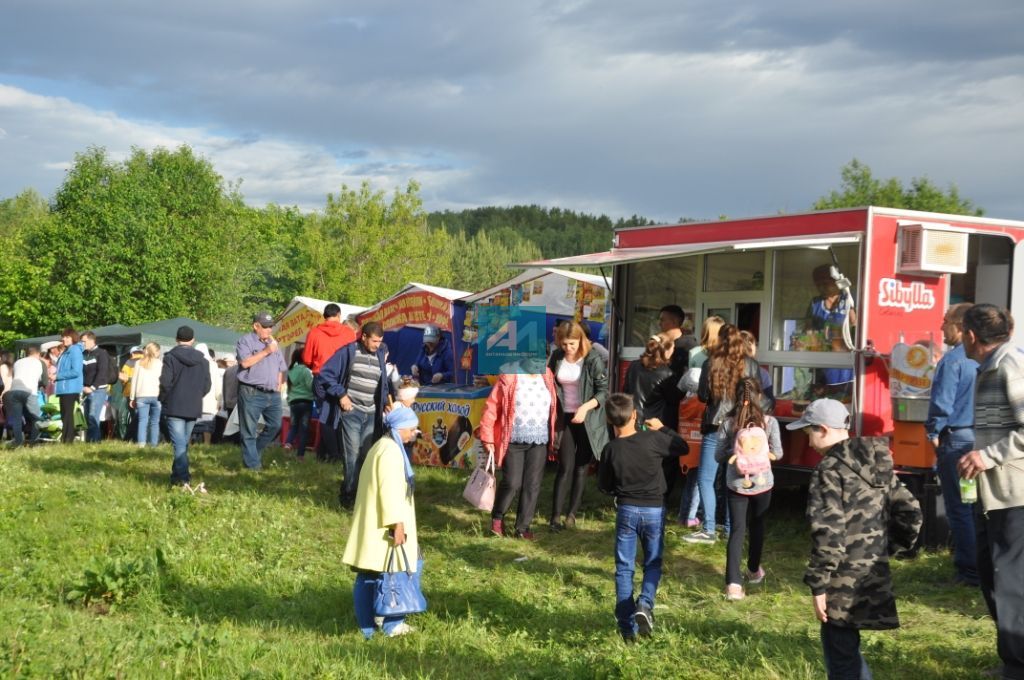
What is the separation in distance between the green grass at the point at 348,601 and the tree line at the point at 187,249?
101ft

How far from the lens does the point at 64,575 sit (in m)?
8.26

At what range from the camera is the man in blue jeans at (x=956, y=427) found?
6993 millimetres

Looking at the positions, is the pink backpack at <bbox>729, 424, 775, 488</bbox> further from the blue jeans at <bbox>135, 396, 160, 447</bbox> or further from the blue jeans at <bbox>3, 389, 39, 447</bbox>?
the blue jeans at <bbox>3, 389, 39, 447</bbox>

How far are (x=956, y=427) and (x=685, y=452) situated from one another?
2.06m

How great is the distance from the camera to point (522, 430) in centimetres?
874

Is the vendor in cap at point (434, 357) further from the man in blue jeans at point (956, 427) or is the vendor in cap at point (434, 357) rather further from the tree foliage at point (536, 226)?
the tree foliage at point (536, 226)

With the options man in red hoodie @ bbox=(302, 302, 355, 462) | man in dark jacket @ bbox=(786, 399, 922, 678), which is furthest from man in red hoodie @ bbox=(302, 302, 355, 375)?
man in dark jacket @ bbox=(786, 399, 922, 678)

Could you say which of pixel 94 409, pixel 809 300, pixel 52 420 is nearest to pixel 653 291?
pixel 809 300

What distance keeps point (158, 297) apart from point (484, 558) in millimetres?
39190

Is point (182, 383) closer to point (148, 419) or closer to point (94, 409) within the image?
point (148, 419)

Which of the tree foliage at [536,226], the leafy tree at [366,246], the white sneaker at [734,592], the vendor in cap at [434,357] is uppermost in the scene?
the tree foliage at [536,226]

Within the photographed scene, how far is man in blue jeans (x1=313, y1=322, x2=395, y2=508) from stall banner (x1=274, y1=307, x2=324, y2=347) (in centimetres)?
837

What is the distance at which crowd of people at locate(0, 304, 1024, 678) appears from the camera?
14.5 feet

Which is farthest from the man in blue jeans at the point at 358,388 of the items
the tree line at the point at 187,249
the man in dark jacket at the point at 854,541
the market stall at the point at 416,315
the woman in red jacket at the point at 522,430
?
the tree line at the point at 187,249
